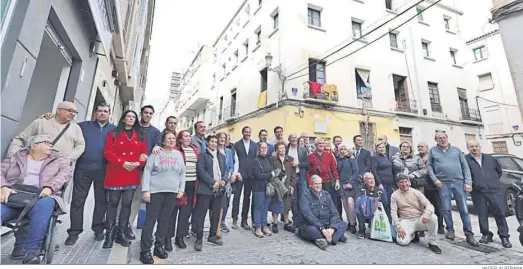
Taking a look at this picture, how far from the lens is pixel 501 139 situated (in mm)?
16469

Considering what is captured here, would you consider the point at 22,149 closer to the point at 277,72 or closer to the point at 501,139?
the point at 277,72

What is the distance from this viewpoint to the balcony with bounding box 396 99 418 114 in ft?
47.2

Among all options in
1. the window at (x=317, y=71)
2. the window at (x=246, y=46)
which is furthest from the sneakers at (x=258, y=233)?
the window at (x=246, y=46)

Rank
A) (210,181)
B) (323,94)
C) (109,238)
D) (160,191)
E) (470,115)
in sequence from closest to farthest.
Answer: (160,191) → (109,238) → (210,181) → (323,94) → (470,115)

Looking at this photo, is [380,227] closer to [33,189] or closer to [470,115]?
[33,189]

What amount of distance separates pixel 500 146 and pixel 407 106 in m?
8.27

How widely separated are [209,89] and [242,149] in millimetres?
19543

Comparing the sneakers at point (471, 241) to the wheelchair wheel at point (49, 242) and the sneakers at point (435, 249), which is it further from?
the wheelchair wheel at point (49, 242)

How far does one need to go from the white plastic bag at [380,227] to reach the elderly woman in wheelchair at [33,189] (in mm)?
4241

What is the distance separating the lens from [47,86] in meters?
4.47

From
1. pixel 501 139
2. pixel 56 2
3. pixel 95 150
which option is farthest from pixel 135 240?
pixel 501 139

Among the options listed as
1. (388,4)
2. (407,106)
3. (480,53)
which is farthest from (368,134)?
(480,53)

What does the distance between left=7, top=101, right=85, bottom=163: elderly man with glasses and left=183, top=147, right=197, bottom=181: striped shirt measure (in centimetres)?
118

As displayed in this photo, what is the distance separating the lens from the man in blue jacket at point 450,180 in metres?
4.07
